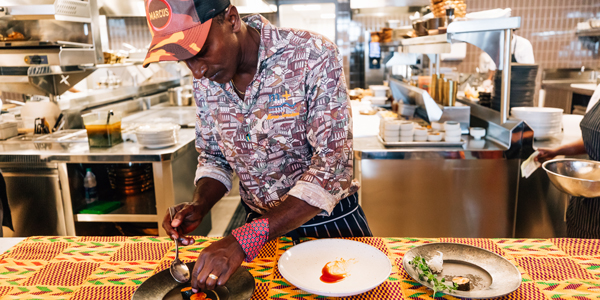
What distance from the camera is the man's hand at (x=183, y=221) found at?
1.29 meters

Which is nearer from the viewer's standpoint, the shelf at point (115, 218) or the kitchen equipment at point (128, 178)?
the shelf at point (115, 218)

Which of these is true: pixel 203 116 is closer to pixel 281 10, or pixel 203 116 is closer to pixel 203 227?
pixel 203 227

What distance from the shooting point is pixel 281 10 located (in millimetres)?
9219

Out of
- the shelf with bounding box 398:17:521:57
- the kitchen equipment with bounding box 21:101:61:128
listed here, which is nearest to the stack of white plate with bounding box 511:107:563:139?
the shelf with bounding box 398:17:521:57

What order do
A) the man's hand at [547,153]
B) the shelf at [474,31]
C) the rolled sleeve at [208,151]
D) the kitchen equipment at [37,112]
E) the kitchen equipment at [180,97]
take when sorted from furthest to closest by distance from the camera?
the kitchen equipment at [180,97] → the kitchen equipment at [37,112] → the shelf at [474,31] → the man's hand at [547,153] → the rolled sleeve at [208,151]

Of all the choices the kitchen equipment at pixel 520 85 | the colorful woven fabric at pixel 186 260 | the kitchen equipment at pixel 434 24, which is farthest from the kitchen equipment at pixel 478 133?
the colorful woven fabric at pixel 186 260

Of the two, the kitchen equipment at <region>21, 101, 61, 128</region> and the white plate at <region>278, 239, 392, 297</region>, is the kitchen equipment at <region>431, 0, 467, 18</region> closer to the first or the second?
the white plate at <region>278, 239, 392, 297</region>

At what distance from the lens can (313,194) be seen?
1312 millimetres

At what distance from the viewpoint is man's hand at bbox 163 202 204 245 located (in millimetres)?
1289

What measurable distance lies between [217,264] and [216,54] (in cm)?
58

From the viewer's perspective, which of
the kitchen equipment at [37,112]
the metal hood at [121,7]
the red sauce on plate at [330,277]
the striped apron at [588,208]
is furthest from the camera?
the metal hood at [121,7]

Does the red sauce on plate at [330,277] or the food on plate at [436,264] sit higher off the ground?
the food on plate at [436,264]

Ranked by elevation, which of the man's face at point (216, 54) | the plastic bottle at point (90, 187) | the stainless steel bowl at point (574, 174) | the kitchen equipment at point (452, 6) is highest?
the kitchen equipment at point (452, 6)

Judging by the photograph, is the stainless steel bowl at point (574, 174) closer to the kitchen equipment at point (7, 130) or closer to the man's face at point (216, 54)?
the man's face at point (216, 54)
